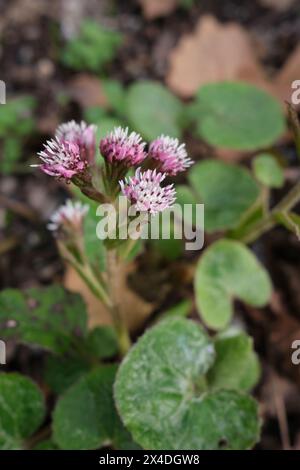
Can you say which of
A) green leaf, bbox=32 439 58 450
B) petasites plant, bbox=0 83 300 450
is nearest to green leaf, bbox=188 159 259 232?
petasites plant, bbox=0 83 300 450

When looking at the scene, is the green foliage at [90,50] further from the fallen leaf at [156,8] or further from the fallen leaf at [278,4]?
the fallen leaf at [278,4]

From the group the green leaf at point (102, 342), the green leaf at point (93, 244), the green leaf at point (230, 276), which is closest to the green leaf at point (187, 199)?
the green leaf at point (230, 276)

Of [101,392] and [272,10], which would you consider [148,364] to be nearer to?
[101,392]

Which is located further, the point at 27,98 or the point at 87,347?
the point at 27,98

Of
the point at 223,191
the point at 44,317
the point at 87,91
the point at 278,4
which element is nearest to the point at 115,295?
the point at 44,317

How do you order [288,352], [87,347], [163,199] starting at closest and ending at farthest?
[163,199], [87,347], [288,352]
